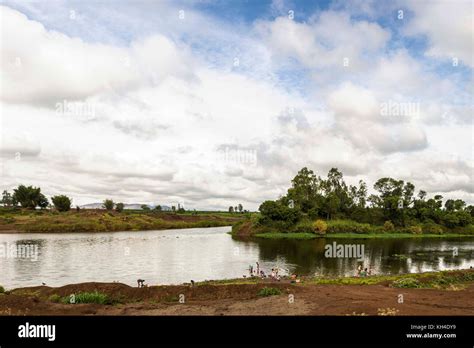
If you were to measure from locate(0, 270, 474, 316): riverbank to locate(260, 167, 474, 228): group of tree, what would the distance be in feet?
333

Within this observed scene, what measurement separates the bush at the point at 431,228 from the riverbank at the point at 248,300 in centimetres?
12338

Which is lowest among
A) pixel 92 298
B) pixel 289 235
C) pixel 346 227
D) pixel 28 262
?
pixel 289 235

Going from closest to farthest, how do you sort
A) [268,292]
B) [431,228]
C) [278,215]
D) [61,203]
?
[268,292] < [278,215] < [431,228] < [61,203]

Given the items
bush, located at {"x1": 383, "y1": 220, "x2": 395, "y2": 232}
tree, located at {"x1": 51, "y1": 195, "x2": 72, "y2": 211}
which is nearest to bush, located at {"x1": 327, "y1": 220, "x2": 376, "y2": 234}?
bush, located at {"x1": 383, "y1": 220, "x2": 395, "y2": 232}

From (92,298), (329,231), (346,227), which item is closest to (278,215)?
(329,231)

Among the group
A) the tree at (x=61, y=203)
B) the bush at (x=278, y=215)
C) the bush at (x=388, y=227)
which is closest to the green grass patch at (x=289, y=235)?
the bush at (x=278, y=215)

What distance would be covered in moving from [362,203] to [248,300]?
140915mm

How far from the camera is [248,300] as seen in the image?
34344 mm

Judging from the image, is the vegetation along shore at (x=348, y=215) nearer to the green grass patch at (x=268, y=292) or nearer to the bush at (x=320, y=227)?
the bush at (x=320, y=227)

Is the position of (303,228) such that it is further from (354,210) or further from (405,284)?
(405,284)

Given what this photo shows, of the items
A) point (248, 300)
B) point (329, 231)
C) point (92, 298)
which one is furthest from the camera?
point (329, 231)
